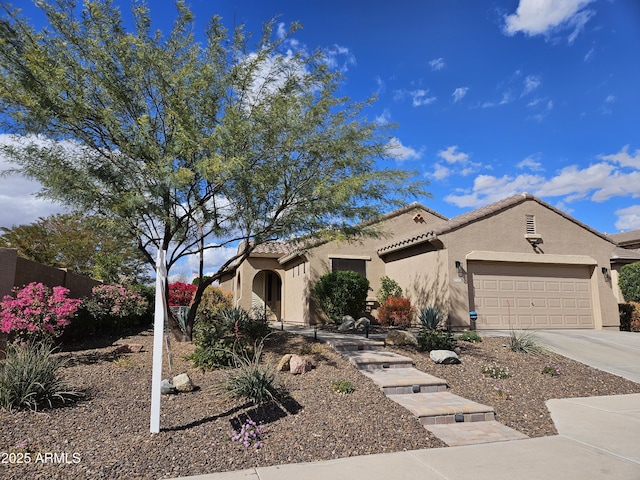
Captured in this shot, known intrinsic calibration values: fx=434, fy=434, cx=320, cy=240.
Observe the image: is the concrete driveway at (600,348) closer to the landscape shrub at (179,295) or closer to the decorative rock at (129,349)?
the decorative rock at (129,349)

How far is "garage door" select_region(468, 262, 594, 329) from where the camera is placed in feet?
48.3

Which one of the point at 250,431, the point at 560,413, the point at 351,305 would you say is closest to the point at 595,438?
the point at 560,413

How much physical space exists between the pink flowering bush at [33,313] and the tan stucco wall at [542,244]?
10940 mm

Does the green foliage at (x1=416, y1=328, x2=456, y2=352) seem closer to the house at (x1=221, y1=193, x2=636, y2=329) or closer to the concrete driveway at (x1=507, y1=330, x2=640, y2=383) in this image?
the concrete driveway at (x1=507, y1=330, x2=640, y2=383)

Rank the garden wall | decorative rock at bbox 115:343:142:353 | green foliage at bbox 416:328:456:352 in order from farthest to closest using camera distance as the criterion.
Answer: green foliage at bbox 416:328:456:352 < decorative rock at bbox 115:343:142:353 < the garden wall

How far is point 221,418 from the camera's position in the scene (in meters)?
5.70

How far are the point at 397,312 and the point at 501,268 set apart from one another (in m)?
3.93

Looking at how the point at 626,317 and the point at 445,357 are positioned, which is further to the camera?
the point at 626,317

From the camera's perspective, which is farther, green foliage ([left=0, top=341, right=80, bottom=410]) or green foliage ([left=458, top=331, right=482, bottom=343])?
green foliage ([left=458, top=331, right=482, bottom=343])

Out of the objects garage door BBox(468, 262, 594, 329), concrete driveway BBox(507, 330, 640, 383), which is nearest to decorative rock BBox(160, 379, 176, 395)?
concrete driveway BBox(507, 330, 640, 383)

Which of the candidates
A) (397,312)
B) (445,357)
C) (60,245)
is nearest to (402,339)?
(445,357)

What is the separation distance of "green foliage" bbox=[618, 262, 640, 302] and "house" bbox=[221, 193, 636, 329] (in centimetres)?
199

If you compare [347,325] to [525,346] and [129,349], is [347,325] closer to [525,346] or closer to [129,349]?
[525,346]

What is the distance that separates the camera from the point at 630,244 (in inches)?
1136
